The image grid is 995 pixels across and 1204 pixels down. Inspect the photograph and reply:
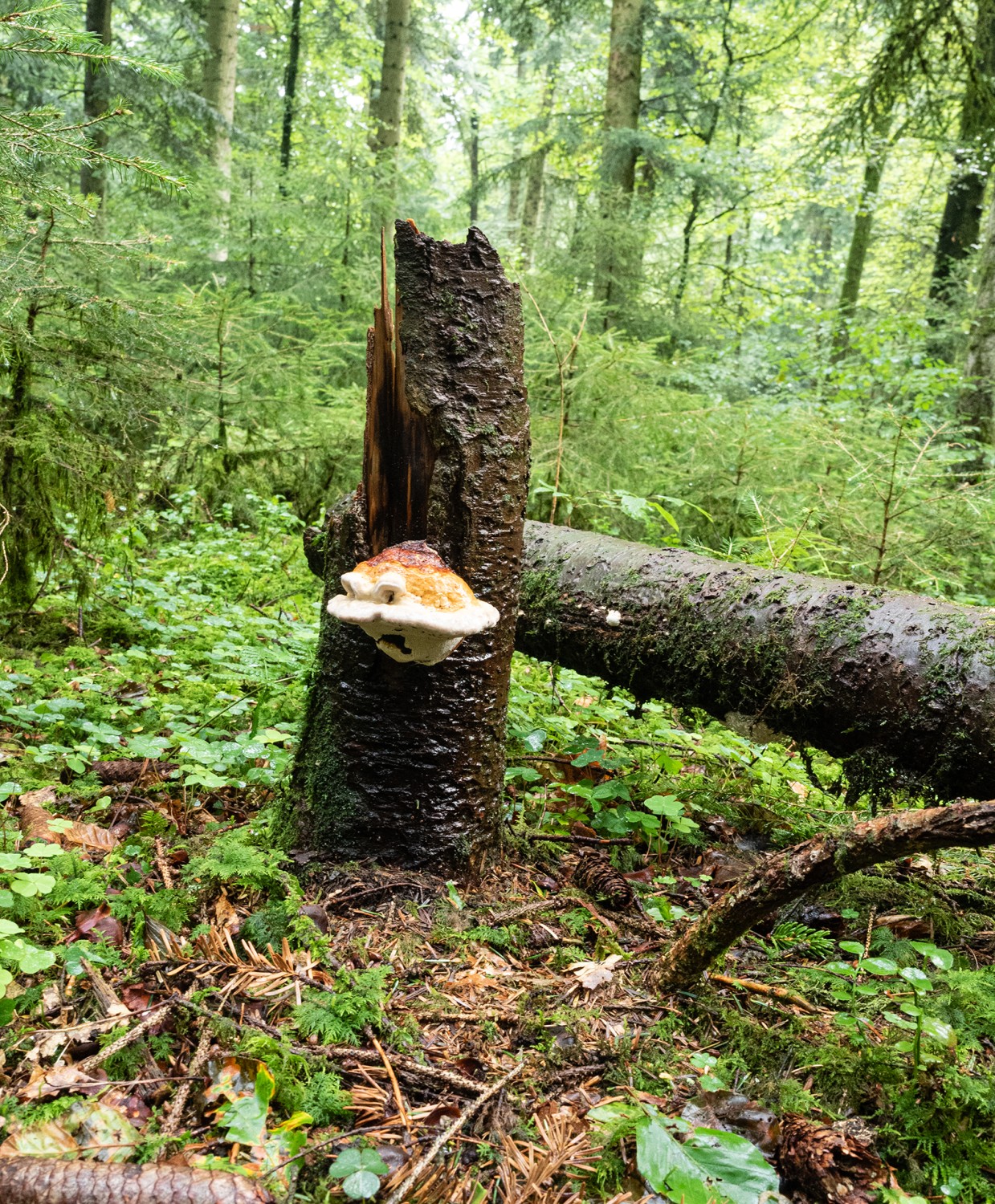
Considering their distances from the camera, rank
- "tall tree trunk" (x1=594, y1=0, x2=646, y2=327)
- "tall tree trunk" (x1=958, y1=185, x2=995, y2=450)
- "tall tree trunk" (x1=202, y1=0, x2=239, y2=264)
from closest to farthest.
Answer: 1. "tall tree trunk" (x1=958, y1=185, x2=995, y2=450)
2. "tall tree trunk" (x1=594, y1=0, x2=646, y2=327)
3. "tall tree trunk" (x1=202, y1=0, x2=239, y2=264)

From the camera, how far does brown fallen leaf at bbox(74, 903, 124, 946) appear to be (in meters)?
2.22

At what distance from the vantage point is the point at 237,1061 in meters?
1.82

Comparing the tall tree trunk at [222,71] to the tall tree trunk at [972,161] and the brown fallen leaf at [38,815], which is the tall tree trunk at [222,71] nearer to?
the tall tree trunk at [972,161]

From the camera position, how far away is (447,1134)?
165 centimetres

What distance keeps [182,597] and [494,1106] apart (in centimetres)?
434

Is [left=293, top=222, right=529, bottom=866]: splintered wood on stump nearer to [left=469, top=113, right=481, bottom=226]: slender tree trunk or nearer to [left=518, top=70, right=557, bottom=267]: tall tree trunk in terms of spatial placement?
[left=518, top=70, right=557, bottom=267]: tall tree trunk

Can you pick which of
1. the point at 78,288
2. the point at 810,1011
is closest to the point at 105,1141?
the point at 810,1011

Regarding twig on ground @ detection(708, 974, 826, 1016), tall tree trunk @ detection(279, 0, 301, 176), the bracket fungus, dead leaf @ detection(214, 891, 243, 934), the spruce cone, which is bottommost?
the spruce cone

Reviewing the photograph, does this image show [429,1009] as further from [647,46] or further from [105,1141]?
[647,46]

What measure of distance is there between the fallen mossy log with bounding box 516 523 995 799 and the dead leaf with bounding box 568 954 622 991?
122 centimetres

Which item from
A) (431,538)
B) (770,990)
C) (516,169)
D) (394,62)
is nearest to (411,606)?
(431,538)

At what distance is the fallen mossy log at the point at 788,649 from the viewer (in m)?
2.65

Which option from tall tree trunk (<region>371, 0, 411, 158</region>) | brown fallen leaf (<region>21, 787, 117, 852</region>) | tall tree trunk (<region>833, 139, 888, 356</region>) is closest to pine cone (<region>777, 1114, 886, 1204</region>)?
brown fallen leaf (<region>21, 787, 117, 852</region>)

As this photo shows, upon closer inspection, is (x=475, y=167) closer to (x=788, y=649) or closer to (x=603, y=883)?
(x=788, y=649)
